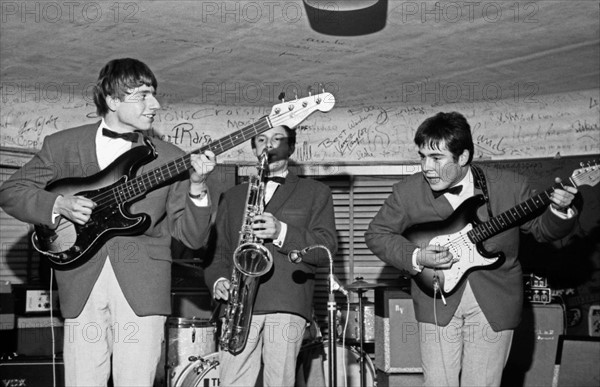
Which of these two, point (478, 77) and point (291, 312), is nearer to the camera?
point (291, 312)

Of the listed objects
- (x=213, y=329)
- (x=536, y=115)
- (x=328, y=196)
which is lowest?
(x=213, y=329)

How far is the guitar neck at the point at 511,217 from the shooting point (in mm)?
3461

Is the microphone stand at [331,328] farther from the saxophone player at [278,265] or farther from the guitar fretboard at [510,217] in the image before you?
the guitar fretboard at [510,217]

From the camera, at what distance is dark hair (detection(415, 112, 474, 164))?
3541mm

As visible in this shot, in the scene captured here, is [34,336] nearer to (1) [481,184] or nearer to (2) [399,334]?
(2) [399,334]

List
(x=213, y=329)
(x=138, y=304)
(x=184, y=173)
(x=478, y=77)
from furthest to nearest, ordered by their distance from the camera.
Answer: (x=478, y=77) < (x=213, y=329) < (x=184, y=173) < (x=138, y=304)

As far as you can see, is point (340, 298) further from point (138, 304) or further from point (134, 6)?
point (138, 304)

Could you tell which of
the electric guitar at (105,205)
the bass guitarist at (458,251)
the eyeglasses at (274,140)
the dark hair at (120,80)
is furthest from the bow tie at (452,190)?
the dark hair at (120,80)

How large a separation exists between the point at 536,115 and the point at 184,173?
12.0 ft

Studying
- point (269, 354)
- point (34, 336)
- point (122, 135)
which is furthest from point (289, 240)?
point (34, 336)

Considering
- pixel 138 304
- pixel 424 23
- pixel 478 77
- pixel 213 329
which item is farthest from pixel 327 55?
pixel 138 304

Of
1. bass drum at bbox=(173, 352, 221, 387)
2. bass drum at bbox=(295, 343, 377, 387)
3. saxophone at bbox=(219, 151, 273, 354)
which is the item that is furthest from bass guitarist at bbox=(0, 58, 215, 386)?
bass drum at bbox=(295, 343, 377, 387)

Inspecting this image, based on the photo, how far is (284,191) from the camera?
3.87 m

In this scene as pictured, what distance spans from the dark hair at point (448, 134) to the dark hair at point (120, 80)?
51.7 inches
